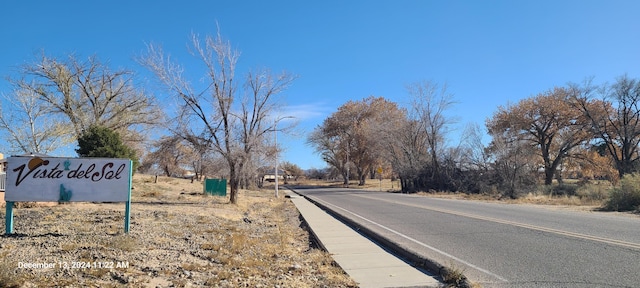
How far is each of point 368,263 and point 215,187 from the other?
22.0 meters

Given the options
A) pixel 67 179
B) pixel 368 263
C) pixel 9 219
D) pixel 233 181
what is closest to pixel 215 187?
pixel 233 181

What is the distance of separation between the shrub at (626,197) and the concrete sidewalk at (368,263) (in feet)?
44.1

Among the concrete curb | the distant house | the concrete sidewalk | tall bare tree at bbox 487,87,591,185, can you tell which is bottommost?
the concrete sidewalk

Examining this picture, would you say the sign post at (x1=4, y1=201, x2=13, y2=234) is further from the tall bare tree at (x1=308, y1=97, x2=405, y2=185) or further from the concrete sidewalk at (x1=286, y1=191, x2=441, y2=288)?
the tall bare tree at (x1=308, y1=97, x2=405, y2=185)

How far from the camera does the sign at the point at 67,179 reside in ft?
30.1

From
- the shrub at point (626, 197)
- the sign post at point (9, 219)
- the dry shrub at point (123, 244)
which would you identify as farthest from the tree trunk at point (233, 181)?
the shrub at point (626, 197)

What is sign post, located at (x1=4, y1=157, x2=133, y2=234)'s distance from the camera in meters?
9.16

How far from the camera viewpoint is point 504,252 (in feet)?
26.2

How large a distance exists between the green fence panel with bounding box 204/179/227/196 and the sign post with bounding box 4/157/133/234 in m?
17.9

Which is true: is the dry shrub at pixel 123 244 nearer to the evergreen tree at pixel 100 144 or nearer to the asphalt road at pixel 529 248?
the asphalt road at pixel 529 248

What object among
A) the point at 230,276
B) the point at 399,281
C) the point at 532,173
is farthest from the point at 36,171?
the point at 532,173

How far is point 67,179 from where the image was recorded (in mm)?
9547

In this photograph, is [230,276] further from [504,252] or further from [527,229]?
[527,229]

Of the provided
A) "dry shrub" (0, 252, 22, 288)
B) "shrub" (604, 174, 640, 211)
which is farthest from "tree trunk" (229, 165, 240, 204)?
"shrub" (604, 174, 640, 211)
